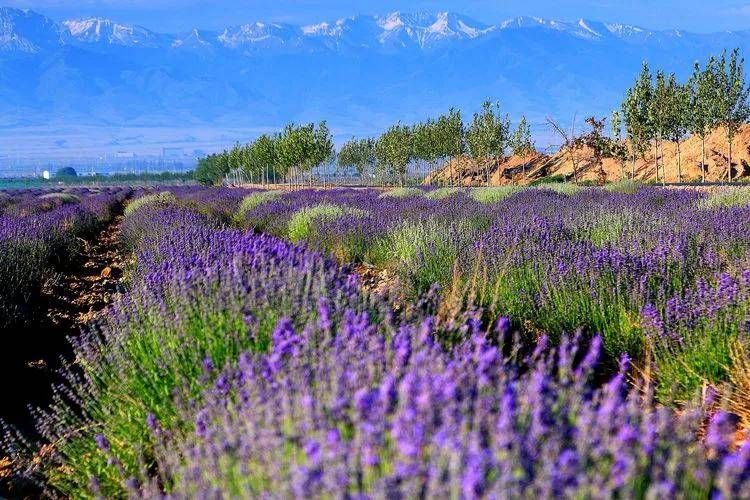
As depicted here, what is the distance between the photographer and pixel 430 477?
138 centimetres

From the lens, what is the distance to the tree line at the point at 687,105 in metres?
32.4

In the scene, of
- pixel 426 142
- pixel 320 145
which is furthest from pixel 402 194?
pixel 426 142

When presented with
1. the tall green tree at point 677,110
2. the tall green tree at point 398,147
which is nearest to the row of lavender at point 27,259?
the tall green tree at point 677,110

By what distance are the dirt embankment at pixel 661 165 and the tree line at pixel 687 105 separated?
1.37 metres

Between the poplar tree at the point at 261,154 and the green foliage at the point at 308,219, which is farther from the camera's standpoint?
the poplar tree at the point at 261,154

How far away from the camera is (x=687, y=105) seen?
Result: 34688mm

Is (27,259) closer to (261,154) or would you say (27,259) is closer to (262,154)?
(262,154)

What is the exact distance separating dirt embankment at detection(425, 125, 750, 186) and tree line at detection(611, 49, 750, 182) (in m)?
1.37

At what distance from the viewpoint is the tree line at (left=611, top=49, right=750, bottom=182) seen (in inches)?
1276

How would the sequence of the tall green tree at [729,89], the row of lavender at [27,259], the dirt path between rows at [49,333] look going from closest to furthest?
the dirt path between rows at [49,333], the row of lavender at [27,259], the tall green tree at [729,89]

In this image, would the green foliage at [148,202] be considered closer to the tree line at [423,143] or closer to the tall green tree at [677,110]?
the tall green tree at [677,110]

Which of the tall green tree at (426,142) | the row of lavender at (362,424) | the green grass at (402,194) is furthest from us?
the tall green tree at (426,142)

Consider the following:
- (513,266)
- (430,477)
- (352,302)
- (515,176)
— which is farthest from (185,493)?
(515,176)

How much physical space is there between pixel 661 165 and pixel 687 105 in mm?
14832
